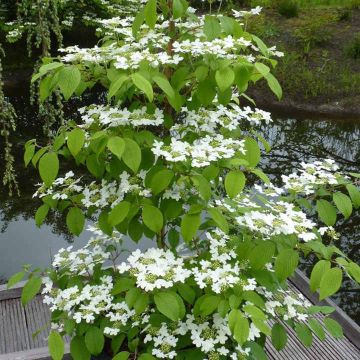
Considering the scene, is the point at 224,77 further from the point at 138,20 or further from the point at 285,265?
the point at 285,265

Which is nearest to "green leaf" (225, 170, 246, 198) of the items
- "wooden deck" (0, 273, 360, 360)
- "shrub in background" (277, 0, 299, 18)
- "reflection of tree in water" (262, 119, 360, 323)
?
"wooden deck" (0, 273, 360, 360)

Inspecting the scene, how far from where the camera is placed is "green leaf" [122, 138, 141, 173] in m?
1.23

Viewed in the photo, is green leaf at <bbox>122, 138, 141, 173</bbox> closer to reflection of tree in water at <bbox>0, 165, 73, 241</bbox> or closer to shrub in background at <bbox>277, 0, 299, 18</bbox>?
reflection of tree in water at <bbox>0, 165, 73, 241</bbox>

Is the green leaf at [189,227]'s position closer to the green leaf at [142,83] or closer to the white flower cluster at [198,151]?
the white flower cluster at [198,151]

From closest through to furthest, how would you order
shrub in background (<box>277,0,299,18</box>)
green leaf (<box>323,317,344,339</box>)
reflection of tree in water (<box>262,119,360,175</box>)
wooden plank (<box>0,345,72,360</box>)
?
green leaf (<box>323,317,344,339</box>), wooden plank (<box>0,345,72,360</box>), reflection of tree in water (<box>262,119,360,175</box>), shrub in background (<box>277,0,299,18</box>)

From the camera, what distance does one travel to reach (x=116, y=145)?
120 cm

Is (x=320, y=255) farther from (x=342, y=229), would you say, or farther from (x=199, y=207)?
(x=342, y=229)

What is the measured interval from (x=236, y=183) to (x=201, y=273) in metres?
0.27

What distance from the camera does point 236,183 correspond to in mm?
1283

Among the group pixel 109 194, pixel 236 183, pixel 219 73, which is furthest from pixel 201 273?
pixel 219 73

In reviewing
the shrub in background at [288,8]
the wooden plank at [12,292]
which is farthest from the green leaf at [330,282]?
the shrub in background at [288,8]

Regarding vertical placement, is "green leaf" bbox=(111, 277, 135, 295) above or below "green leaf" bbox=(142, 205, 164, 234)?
below

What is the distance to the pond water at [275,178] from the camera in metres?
3.77

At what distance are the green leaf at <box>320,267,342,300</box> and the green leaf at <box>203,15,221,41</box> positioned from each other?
676mm
